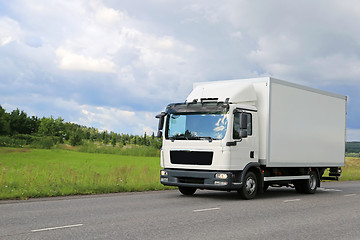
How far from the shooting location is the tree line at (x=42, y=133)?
97.2 m

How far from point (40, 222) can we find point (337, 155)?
13345mm

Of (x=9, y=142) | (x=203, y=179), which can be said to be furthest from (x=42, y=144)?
(x=203, y=179)

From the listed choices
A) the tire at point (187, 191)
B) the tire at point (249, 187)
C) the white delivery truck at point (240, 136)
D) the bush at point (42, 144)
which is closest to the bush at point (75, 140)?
the bush at point (42, 144)

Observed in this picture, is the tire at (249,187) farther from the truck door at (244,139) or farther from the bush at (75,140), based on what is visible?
the bush at (75,140)

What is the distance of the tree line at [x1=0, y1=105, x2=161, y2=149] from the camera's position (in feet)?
319

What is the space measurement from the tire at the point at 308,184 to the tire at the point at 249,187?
3387mm

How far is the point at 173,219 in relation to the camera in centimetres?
893

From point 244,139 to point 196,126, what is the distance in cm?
145

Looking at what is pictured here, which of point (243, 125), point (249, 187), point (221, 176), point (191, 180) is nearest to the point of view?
point (243, 125)

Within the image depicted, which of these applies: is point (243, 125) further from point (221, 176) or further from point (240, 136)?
point (221, 176)

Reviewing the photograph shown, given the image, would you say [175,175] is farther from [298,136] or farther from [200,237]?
[200,237]

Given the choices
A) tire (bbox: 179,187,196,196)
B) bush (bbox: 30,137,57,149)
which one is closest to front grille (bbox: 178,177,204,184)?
tire (bbox: 179,187,196,196)

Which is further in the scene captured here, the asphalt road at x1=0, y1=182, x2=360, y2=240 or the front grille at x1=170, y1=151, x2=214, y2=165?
the front grille at x1=170, y1=151, x2=214, y2=165

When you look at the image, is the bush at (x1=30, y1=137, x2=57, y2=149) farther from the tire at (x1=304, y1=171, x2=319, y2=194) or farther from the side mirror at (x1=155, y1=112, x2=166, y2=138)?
the side mirror at (x1=155, y1=112, x2=166, y2=138)
